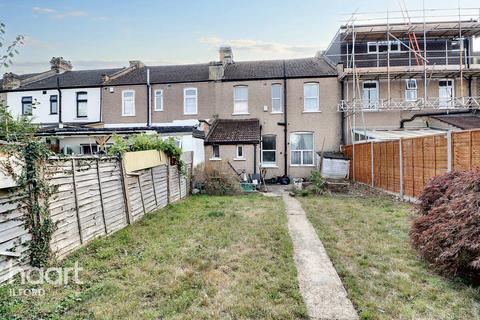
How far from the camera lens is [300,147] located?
20.2m

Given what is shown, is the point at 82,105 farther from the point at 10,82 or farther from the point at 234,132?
the point at 234,132

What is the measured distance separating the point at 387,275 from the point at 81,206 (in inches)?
227

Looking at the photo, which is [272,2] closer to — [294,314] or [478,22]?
[294,314]

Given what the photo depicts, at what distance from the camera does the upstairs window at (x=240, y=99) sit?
822 inches

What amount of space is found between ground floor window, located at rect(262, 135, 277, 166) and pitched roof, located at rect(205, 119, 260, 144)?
54.9 inches

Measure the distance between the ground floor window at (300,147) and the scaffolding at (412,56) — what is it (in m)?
2.87

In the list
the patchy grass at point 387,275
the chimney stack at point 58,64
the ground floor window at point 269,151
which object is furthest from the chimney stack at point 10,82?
the patchy grass at point 387,275

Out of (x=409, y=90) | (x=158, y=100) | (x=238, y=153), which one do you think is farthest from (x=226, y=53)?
(x=409, y=90)

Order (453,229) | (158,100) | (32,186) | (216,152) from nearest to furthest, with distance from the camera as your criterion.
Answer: (453,229) < (32,186) < (216,152) < (158,100)

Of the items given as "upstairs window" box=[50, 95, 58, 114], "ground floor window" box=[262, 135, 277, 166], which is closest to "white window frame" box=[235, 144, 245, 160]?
"ground floor window" box=[262, 135, 277, 166]

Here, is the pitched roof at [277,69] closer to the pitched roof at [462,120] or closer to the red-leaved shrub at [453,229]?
the pitched roof at [462,120]

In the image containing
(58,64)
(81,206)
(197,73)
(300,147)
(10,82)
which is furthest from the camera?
(58,64)

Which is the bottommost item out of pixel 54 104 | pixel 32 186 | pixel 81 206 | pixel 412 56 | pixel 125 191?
pixel 81 206

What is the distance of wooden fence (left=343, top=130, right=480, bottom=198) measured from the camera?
8.21 metres
